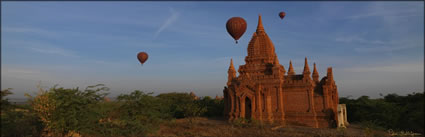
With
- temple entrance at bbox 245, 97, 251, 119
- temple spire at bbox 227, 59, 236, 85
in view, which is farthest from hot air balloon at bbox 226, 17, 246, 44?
temple entrance at bbox 245, 97, 251, 119

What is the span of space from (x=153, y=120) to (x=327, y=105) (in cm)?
1582

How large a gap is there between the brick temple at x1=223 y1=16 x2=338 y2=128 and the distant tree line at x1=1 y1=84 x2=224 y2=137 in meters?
10.7

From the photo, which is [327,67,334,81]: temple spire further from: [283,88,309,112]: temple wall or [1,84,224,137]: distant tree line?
[1,84,224,137]: distant tree line

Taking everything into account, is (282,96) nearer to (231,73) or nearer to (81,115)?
(231,73)

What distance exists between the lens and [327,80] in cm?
2377

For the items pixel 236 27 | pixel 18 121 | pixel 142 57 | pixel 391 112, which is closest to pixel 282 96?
pixel 236 27

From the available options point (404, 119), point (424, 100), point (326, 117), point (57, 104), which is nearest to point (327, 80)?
point (326, 117)

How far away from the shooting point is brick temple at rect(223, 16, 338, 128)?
2361cm

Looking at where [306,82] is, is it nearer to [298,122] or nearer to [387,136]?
[298,122]

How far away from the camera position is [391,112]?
2436 cm

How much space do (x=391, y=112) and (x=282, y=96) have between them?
1033cm

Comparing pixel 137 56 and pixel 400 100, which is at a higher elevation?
pixel 137 56

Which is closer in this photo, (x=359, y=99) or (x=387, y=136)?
(x=387, y=136)

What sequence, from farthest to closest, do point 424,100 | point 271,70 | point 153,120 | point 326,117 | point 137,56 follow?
point 137,56 < point 271,70 < point 424,100 < point 326,117 < point 153,120
